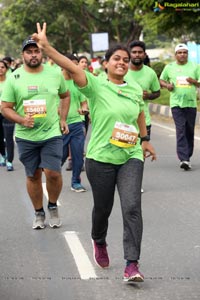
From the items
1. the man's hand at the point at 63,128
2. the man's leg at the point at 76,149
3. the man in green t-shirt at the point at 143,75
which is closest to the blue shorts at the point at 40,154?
the man's hand at the point at 63,128

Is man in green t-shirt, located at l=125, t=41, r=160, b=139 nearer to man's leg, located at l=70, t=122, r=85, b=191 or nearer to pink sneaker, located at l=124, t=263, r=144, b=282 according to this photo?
man's leg, located at l=70, t=122, r=85, b=191

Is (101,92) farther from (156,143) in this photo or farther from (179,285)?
(156,143)

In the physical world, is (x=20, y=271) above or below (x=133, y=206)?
below

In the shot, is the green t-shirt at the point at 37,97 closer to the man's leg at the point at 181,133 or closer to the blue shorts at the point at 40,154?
the blue shorts at the point at 40,154

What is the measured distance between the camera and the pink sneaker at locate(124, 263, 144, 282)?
17.9 feet

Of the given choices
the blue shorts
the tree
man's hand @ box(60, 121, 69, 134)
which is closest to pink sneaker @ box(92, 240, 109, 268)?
the blue shorts

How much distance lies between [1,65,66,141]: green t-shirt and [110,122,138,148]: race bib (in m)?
1.84

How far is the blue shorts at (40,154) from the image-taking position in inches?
293


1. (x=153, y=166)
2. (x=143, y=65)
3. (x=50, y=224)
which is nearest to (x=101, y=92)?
(x=50, y=224)

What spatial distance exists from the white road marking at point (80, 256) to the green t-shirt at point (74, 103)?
9.21 ft

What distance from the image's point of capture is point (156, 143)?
15.0 metres

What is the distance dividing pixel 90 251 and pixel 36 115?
1.51m

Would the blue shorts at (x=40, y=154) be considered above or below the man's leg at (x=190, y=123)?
above

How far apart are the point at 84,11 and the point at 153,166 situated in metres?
37.1
